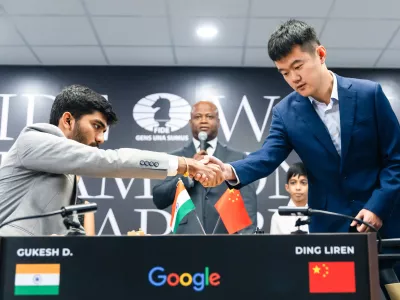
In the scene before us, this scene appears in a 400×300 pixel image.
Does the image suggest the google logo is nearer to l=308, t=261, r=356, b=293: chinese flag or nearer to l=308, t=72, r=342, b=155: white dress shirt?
l=308, t=261, r=356, b=293: chinese flag

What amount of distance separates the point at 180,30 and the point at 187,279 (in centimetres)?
399

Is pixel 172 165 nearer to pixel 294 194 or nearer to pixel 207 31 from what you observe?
pixel 294 194

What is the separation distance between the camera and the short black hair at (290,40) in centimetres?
188

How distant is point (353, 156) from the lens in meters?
1.81

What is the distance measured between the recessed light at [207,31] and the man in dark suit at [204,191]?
2.64ft

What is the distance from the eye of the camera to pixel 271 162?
204 centimetres

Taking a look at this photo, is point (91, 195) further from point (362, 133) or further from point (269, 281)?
point (269, 281)

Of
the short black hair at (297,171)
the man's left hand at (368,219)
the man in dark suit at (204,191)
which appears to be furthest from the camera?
the short black hair at (297,171)

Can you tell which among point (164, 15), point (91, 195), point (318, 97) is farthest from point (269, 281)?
point (91, 195)

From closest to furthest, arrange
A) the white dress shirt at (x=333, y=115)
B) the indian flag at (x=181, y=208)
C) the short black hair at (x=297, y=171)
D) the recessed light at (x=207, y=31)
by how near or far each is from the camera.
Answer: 1. the white dress shirt at (x=333, y=115)
2. the indian flag at (x=181, y=208)
3. the short black hair at (x=297, y=171)
4. the recessed light at (x=207, y=31)

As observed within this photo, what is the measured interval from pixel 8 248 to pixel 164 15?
375cm

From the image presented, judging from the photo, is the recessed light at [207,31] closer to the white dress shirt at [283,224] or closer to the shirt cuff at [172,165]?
the white dress shirt at [283,224]

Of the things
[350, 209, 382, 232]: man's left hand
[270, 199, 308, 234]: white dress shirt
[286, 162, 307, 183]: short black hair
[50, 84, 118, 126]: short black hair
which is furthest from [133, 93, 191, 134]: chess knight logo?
[350, 209, 382, 232]: man's left hand

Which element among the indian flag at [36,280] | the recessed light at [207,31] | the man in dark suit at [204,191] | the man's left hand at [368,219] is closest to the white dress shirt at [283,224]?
the man in dark suit at [204,191]
